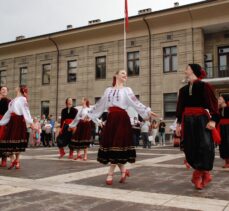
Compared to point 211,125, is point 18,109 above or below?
above

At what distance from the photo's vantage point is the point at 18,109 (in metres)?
8.10

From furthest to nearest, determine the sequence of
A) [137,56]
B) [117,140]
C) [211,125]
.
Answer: [137,56], [117,140], [211,125]

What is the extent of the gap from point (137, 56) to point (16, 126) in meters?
19.1

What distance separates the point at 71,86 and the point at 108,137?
77.6 ft

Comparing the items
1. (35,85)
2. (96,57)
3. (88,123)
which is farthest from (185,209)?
(35,85)

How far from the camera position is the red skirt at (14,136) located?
8.09 meters

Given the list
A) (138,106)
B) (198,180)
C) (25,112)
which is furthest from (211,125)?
(25,112)

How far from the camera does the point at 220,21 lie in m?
23.0

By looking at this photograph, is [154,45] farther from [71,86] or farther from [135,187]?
[135,187]

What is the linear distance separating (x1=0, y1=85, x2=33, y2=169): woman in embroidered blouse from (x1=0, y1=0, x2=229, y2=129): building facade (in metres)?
17.0

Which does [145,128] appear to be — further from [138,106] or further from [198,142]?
[198,142]

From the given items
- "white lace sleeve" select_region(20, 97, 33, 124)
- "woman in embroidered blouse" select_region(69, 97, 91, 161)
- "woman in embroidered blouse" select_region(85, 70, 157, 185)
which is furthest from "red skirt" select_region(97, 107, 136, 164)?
"woman in embroidered blouse" select_region(69, 97, 91, 161)

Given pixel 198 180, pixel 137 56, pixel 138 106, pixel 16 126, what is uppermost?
pixel 137 56

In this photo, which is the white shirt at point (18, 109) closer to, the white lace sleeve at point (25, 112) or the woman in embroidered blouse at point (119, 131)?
the white lace sleeve at point (25, 112)
